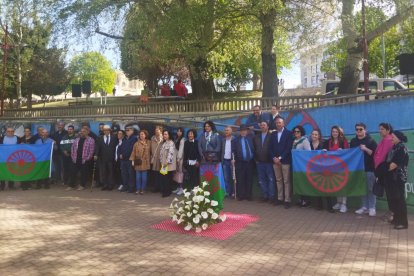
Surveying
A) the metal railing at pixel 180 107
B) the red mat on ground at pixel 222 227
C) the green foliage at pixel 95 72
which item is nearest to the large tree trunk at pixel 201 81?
the metal railing at pixel 180 107

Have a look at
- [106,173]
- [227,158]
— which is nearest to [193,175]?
[227,158]

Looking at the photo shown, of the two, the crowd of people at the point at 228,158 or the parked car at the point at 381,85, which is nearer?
the crowd of people at the point at 228,158

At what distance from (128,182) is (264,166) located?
4.05m

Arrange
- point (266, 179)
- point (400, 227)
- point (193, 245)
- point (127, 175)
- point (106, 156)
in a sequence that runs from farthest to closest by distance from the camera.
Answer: point (106, 156)
point (127, 175)
point (266, 179)
point (400, 227)
point (193, 245)

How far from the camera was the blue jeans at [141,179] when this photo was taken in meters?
11.2

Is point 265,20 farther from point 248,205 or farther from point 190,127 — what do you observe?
point 248,205

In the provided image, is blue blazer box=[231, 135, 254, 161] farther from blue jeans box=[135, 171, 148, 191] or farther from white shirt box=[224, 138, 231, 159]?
blue jeans box=[135, 171, 148, 191]

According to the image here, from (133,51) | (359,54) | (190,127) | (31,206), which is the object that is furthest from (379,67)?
(31,206)

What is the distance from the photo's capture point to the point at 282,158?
924cm

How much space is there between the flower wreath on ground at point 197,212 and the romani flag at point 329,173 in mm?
2545

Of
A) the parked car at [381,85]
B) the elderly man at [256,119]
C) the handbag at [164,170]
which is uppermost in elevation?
the parked car at [381,85]

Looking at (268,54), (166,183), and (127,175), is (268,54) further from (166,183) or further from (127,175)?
(166,183)

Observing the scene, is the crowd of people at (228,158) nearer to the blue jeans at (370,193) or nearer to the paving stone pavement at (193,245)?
the blue jeans at (370,193)

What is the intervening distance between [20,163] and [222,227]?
764 centimetres
